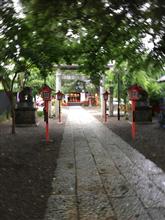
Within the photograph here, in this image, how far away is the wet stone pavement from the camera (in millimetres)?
7461

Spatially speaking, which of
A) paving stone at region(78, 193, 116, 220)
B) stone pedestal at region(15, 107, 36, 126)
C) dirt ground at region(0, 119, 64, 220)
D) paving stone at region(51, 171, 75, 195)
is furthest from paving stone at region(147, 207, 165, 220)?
stone pedestal at region(15, 107, 36, 126)

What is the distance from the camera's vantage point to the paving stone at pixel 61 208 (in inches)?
287

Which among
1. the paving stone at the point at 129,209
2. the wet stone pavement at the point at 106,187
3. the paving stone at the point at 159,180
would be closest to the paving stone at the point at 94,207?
the wet stone pavement at the point at 106,187

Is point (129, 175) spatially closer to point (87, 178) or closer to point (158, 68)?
point (87, 178)

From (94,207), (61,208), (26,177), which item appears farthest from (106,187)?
(26,177)

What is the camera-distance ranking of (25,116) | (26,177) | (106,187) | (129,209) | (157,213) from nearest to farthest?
(157,213)
(129,209)
(106,187)
(26,177)
(25,116)

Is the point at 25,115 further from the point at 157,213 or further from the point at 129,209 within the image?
the point at 157,213

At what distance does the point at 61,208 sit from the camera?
778 centimetres

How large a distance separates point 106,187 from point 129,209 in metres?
1.75

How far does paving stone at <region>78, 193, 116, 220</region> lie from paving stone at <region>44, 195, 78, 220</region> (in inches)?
4.7

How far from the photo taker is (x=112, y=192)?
29.0ft

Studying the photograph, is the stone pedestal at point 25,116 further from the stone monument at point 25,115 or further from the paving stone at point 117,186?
the paving stone at point 117,186

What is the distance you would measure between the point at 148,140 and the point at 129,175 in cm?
786

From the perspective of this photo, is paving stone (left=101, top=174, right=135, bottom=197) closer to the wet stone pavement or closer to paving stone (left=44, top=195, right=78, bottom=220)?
the wet stone pavement
